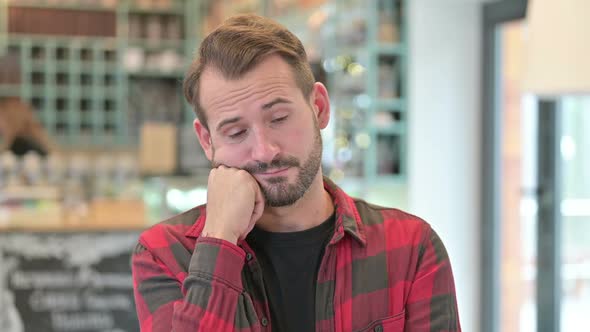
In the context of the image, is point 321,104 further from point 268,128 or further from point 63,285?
point 63,285

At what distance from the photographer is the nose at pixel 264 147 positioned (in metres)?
1.30

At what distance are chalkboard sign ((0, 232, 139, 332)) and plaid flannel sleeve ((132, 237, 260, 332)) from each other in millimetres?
2209

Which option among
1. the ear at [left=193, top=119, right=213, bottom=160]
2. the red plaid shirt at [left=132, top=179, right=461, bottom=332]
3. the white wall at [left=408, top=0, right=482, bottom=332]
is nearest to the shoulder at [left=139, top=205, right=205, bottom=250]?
the red plaid shirt at [left=132, top=179, right=461, bottom=332]

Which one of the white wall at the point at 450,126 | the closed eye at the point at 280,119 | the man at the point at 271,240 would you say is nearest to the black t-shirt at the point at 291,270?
the man at the point at 271,240

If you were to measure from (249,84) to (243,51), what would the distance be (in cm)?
6

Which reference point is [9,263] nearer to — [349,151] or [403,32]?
[349,151]

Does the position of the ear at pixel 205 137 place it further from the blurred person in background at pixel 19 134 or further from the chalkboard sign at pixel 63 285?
the blurred person in background at pixel 19 134

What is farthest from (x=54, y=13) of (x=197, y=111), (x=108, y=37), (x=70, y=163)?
(x=197, y=111)

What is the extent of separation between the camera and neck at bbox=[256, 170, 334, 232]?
1391mm

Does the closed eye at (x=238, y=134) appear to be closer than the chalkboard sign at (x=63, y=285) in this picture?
Yes

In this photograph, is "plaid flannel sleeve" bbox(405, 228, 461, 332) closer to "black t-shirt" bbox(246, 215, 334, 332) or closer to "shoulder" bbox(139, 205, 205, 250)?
"black t-shirt" bbox(246, 215, 334, 332)

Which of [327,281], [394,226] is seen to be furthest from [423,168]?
[327,281]

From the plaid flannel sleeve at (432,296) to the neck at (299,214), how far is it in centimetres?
21

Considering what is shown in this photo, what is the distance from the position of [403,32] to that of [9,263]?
3156mm
